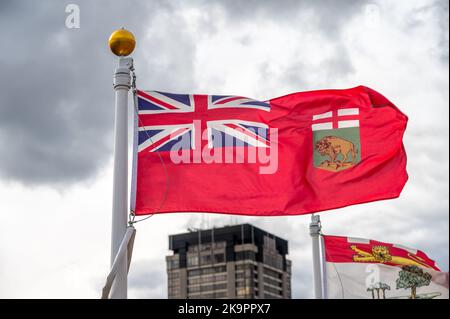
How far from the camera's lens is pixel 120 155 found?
1183 centimetres

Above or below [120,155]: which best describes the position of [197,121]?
above

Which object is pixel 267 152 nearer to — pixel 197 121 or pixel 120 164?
pixel 197 121

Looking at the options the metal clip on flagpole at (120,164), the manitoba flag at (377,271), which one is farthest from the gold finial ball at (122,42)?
the manitoba flag at (377,271)

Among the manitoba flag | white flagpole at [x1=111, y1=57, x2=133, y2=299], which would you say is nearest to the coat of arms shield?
white flagpole at [x1=111, y1=57, x2=133, y2=299]

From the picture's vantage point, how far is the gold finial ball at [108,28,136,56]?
40.6 ft

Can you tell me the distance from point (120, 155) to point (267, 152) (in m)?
3.32

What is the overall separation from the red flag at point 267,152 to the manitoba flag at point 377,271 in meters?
9.76

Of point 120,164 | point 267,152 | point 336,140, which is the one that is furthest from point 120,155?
point 336,140

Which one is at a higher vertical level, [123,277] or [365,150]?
[365,150]
